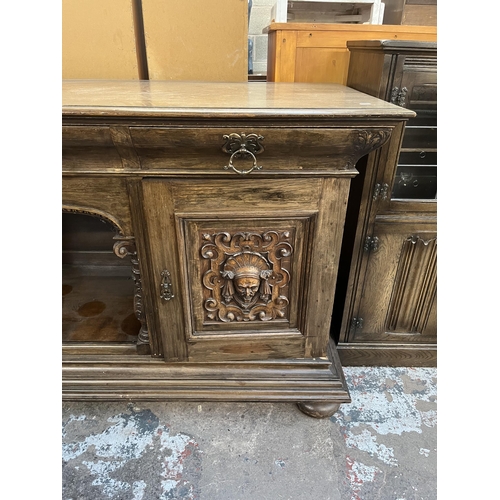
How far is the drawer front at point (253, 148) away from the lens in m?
0.84

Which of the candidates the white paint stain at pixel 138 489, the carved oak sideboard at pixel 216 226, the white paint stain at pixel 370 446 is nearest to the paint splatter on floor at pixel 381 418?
the white paint stain at pixel 370 446

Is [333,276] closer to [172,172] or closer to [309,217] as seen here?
[309,217]

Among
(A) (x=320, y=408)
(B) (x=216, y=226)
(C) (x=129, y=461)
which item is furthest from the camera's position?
(A) (x=320, y=408)

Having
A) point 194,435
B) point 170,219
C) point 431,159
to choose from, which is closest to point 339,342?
point 194,435

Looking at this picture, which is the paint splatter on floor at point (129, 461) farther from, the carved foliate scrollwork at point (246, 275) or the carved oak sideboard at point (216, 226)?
the carved foliate scrollwork at point (246, 275)

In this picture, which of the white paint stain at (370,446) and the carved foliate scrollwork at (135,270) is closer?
the carved foliate scrollwork at (135,270)

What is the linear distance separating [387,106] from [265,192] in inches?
13.8

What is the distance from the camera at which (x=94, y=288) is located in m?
1.62

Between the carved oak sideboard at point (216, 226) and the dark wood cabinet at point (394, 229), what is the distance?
6.1 inches

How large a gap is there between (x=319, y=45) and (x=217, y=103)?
27.6 inches

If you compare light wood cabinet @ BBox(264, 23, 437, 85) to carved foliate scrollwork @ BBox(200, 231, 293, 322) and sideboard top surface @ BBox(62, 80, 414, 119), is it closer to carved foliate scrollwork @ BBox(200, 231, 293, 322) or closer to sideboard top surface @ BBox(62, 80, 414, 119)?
sideboard top surface @ BBox(62, 80, 414, 119)

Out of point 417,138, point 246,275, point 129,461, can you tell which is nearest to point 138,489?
point 129,461

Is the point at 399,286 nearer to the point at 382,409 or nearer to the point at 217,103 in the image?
the point at 382,409

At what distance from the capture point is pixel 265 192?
3.16ft
